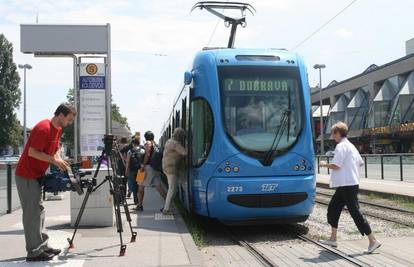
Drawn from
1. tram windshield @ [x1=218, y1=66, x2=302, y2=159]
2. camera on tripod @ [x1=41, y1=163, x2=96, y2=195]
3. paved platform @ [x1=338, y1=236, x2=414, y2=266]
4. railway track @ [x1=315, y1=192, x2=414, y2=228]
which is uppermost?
tram windshield @ [x1=218, y1=66, x2=302, y2=159]

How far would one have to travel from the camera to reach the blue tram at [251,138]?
9.87 m

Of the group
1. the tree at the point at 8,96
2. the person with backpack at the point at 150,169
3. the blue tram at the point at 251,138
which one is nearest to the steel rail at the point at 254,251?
the blue tram at the point at 251,138

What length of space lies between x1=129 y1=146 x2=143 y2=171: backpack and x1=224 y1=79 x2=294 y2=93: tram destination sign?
5.07 m

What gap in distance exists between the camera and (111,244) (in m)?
8.49

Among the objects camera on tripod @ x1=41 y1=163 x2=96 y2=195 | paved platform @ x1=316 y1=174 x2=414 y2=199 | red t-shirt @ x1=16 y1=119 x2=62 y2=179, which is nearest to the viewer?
red t-shirt @ x1=16 y1=119 x2=62 y2=179

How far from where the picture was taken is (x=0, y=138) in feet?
258

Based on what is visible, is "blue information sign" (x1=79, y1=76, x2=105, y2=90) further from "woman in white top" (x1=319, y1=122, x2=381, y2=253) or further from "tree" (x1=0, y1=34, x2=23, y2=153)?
"tree" (x1=0, y1=34, x2=23, y2=153)

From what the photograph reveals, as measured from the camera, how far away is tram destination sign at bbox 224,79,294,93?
10.4 metres

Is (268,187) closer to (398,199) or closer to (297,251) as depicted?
(297,251)

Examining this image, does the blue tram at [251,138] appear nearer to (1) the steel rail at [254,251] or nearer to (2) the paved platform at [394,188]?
(1) the steel rail at [254,251]

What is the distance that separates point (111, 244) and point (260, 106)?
3508mm

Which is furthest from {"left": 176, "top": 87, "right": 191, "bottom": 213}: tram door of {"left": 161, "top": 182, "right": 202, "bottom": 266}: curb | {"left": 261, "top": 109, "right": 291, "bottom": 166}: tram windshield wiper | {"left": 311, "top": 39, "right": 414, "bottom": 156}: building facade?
{"left": 311, "top": 39, "right": 414, "bottom": 156}: building facade

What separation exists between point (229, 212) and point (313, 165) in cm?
170

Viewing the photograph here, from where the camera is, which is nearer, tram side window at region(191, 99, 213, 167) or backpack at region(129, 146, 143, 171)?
tram side window at region(191, 99, 213, 167)
